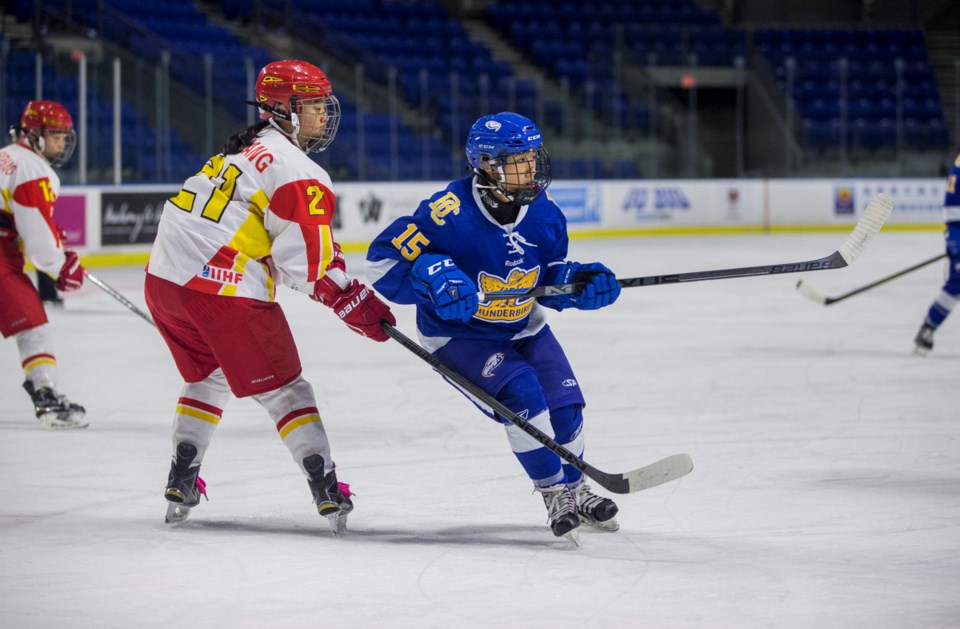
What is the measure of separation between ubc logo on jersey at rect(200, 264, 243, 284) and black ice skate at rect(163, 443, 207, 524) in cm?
49

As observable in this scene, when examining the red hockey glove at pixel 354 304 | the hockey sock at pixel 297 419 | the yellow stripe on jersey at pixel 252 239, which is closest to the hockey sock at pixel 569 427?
the red hockey glove at pixel 354 304

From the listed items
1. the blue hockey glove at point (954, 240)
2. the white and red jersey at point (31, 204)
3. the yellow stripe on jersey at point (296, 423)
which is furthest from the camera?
the blue hockey glove at point (954, 240)

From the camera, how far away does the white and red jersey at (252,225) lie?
335 cm

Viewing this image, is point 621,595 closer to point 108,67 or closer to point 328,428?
point 328,428

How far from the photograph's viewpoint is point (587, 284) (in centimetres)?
349

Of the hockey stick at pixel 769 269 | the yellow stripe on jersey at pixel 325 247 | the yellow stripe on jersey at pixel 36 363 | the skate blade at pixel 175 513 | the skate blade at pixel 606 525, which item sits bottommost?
the yellow stripe on jersey at pixel 36 363

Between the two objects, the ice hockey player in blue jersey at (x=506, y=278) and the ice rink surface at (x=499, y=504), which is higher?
the ice hockey player in blue jersey at (x=506, y=278)

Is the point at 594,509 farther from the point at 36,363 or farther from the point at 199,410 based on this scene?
the point at 36,363

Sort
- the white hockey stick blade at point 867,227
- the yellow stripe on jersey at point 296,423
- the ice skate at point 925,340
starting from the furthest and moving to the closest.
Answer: the ice skate at point 925,340, the white hockey stick blade at point 867,227, the yellow stripe on jersey at point 296,423

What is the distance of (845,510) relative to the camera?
3.73 m

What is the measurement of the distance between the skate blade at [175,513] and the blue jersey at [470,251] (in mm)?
803

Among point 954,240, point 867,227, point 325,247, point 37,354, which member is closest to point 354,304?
point 325,247

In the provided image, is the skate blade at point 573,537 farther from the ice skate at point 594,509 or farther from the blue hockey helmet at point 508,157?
the blue hockey helmet at point 508,157

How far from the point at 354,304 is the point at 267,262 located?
0.83 ft
